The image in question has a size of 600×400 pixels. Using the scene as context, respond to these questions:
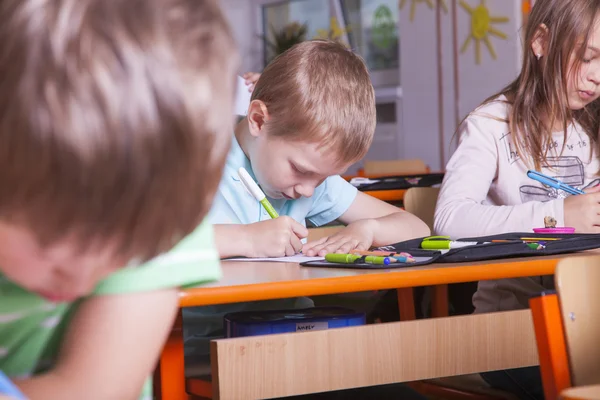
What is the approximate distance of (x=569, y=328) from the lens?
1017 millimetres

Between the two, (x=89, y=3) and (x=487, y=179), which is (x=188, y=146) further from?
(x=487, y=179)

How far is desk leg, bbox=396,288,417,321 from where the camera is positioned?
207 centimetres

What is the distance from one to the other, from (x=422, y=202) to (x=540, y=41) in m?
0.49

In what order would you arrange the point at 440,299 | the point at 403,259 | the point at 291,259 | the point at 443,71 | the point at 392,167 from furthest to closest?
the point at 443,71, the point at 392,167, the point at 440,299, the point at 291,259, the point at 403,259

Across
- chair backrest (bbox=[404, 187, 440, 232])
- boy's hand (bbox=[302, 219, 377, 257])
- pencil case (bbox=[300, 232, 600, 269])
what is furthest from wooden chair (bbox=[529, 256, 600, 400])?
chair backrest (bbox=[404, 187, 440, 232])

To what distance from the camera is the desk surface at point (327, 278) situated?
3.53ft

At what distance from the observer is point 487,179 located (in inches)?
80.0

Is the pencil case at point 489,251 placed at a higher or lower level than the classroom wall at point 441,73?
lower

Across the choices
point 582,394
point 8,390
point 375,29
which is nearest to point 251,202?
point 582,394

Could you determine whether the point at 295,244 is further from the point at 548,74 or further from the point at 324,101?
the point at 548,74

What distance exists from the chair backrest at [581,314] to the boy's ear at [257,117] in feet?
2.60

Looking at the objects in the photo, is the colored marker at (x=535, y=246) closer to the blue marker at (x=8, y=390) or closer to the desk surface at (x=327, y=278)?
the desk surface at (x=327, y=278)

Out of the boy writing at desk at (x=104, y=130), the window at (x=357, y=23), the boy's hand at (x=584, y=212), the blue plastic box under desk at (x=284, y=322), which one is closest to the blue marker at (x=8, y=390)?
the boy writing at desk at (x=104, y=130)

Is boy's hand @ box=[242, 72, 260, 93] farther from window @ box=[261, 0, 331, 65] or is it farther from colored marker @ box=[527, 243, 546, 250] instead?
window @ box=[261, 0, 331, 65]
